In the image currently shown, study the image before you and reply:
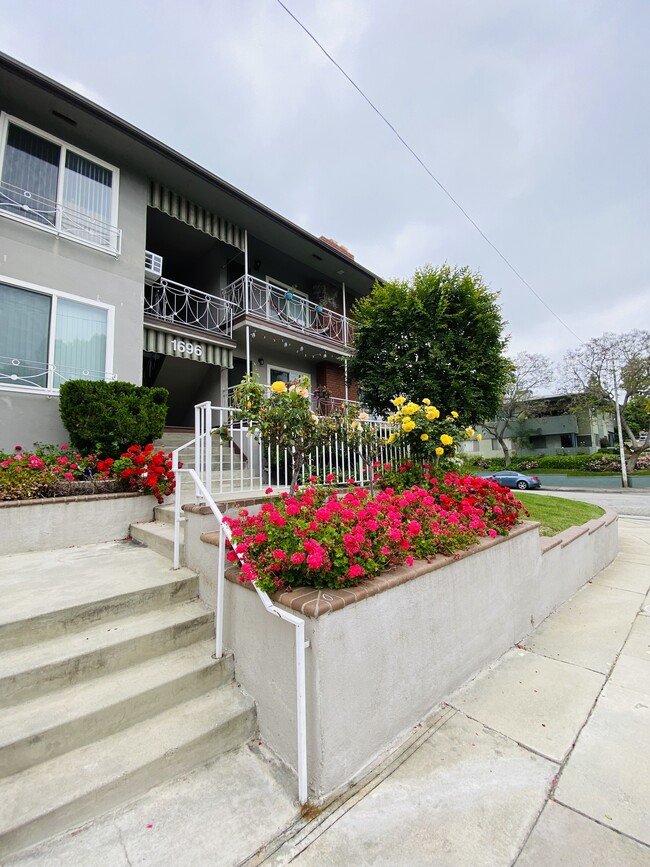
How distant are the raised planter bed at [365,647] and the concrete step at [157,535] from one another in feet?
1.87

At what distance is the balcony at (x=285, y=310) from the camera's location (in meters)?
9.68

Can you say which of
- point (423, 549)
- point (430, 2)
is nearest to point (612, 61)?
point (430, 2)

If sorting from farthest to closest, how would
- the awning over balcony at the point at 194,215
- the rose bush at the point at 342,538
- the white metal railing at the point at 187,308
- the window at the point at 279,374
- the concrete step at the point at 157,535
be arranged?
1. the window at the point at 279,374
2. the white metal railing at the point at 187,308
3. the awning over balcony at the point at 194,215
4. the concrete step at the point at 157,535
5. the rose bush at the point at 342,538

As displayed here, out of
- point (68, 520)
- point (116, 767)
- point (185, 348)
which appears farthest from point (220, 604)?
point (185, 348)

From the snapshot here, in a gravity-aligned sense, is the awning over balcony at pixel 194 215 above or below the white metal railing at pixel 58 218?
above

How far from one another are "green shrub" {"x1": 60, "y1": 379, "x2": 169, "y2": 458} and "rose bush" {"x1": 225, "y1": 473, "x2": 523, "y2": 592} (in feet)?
12.8

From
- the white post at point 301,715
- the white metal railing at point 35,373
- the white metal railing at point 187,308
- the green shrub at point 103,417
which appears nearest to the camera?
the white post at point 301,715

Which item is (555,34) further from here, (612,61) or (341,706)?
(341,706)

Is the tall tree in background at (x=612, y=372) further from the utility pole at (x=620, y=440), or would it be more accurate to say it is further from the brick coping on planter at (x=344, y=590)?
the brick coping on planter at (x=344, y=590)

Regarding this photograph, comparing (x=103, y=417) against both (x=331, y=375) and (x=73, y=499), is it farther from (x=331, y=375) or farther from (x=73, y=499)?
(x=331, y=375)

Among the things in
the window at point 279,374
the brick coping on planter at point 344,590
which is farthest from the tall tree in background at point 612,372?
the brick coping on planter at point 344,590

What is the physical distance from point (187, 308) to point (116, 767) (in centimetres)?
921

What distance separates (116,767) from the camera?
185 centimetres

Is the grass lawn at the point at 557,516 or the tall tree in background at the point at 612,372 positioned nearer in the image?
the grass lawn at the point at 557,516
